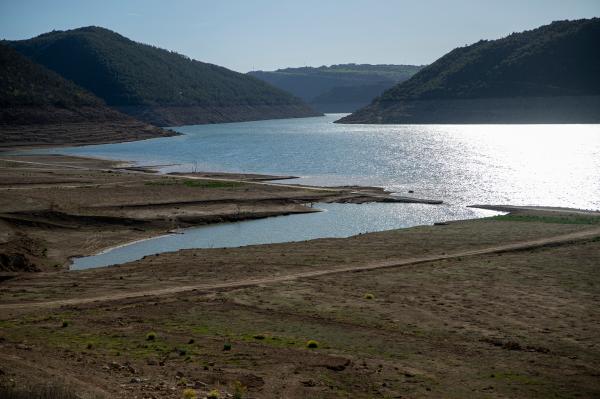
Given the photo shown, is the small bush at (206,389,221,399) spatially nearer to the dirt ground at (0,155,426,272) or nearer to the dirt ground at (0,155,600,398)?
the dirt ground at (0,155,600,398)

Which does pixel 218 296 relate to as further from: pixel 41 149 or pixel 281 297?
pixel 41 149

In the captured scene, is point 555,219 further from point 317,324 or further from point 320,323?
point 317,324

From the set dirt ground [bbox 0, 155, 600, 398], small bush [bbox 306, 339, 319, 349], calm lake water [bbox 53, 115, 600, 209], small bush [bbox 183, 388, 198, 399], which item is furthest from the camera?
calm lake water [bbox 53, 115, 600, 209]

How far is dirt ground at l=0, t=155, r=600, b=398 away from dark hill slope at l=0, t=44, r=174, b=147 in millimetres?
117277

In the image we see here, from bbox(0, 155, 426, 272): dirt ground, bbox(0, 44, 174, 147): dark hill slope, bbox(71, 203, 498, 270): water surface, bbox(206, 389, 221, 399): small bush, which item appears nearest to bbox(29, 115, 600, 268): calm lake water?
bbox(71, 203, 498, 270): water surface

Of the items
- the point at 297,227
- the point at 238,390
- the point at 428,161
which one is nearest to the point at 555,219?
the point at 297,227

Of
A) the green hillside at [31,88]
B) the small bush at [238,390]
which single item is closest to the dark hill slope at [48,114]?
the green hillside at [31,88]

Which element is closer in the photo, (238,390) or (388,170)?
(238,390)

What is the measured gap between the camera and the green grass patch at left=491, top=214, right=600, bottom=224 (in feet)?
170

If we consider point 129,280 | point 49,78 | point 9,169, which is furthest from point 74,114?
point 129,280

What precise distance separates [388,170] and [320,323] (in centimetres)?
8134

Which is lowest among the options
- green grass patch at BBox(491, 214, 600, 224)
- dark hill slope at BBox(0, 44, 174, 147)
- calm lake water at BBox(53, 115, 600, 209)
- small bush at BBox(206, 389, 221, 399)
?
small bush at BBox(206, 389, 221, 399)

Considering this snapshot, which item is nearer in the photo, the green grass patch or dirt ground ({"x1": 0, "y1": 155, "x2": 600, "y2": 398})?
dirt ground ({"x1": 0, "y1": 155, "x2": 600, "y2": 398})

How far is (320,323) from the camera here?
26.0m
